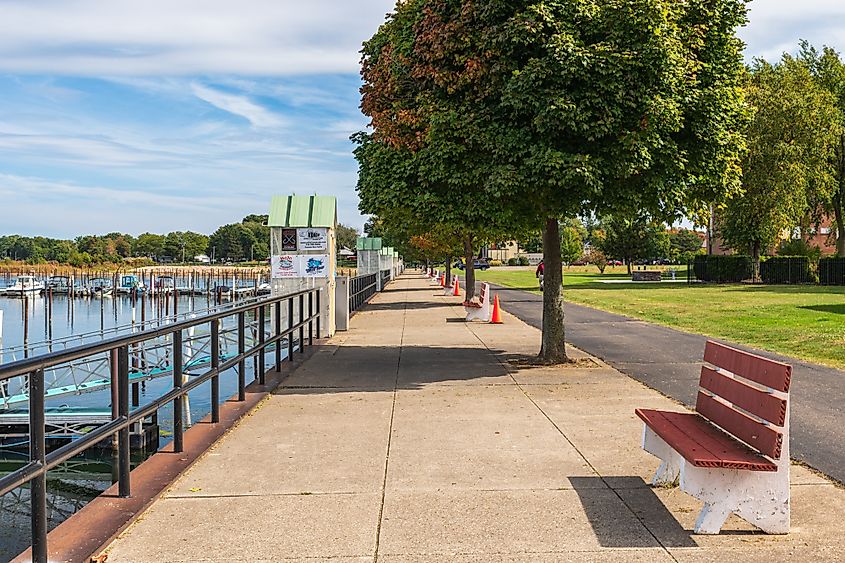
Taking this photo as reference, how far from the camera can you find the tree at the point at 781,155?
4384 centimetres

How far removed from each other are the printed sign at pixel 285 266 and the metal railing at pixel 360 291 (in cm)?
871

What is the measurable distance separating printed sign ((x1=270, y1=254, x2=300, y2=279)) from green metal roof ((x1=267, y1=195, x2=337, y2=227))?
2.36ft

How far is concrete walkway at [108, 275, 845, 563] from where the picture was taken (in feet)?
16.0

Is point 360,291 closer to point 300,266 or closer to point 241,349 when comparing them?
point 300,266

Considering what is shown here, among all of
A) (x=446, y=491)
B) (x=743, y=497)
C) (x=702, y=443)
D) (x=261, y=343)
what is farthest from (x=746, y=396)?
(x=261, y=343)

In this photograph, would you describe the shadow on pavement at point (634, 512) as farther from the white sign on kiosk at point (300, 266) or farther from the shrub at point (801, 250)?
the shrub at point (801, 250)

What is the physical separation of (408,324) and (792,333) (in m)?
9.21

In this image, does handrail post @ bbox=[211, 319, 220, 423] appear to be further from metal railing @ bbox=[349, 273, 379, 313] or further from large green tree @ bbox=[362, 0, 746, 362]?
metal railing @ bbox=[349, 273, 379, 313]

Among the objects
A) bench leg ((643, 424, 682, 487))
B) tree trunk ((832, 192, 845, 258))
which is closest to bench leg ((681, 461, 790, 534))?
bench leg ((643, 424, 682, 487))

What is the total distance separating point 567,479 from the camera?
6.38 meters

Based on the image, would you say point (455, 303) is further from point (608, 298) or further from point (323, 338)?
point (323, 338)

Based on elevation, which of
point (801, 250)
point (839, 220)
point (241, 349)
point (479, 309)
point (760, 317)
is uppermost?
point (839, 220)

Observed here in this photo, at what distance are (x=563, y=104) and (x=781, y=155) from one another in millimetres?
37412

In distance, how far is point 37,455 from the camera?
423 cm
